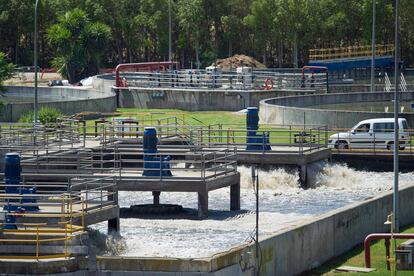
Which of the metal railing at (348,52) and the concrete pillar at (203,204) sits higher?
the metal railing at (348,52)

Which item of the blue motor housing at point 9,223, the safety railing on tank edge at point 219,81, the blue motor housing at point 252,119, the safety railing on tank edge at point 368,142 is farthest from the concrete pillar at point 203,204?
the safety railing on tank edge at point 219,81

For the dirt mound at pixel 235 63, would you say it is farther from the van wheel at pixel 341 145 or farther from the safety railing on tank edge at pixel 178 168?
the safety railing on tank edge at pixel 178 168

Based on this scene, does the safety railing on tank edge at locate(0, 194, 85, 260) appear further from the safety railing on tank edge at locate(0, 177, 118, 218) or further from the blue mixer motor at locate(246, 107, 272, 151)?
the blue mixer motor at locate(246, 107, 272, 151)

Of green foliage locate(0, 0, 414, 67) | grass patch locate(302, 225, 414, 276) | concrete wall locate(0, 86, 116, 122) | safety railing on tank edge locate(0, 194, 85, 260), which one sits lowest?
grass patch locate(302, 225, 414, 276)

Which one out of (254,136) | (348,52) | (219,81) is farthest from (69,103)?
(348,52)

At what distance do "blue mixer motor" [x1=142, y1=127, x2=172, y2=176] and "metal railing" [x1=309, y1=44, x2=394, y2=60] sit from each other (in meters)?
64.6

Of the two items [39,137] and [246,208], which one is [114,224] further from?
[39,137]

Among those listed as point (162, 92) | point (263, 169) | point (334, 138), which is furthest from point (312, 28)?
point (263, 169)

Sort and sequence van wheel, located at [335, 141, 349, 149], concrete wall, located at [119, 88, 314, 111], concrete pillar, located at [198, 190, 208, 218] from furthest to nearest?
concrete wall, located at [119, 88, 314, 111] < van wheel, located at [335, 141, 349, 149] < concrete pillar, located at [198, 190, 208, 218]

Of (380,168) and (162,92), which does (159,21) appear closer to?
(162,92)

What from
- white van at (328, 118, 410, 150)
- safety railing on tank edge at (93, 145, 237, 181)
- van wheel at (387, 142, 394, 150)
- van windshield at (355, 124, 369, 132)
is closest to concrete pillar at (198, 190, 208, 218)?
safety railing on tank edge at (93, 145, 237, 181)

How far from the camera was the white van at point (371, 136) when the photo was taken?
2443 inches

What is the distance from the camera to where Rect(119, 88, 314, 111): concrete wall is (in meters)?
85.4

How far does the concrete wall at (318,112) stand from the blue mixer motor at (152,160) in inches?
829
